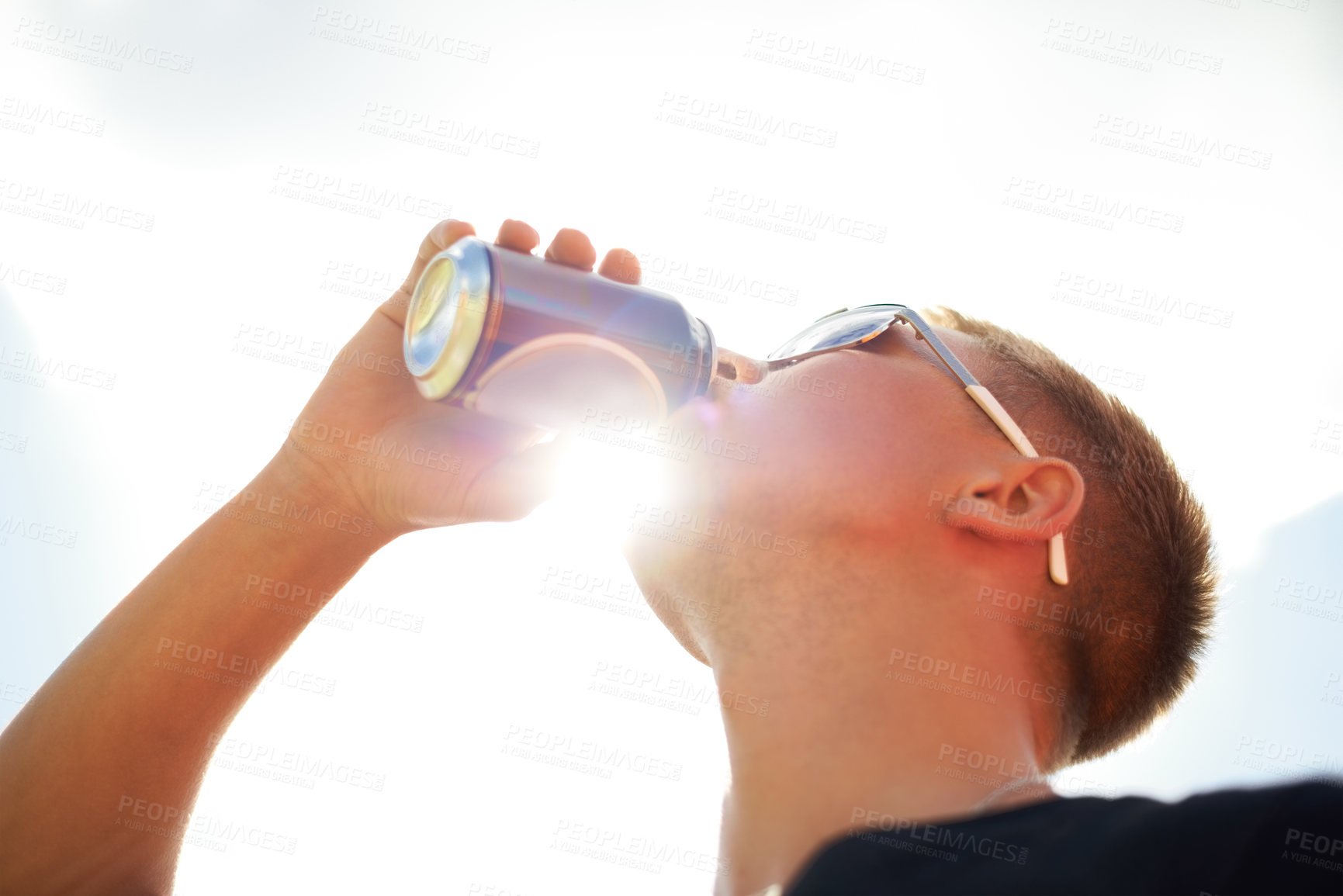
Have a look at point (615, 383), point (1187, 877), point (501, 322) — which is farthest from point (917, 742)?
point (501, 322)

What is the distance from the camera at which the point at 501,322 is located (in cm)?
141

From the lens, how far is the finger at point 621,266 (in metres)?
1.72

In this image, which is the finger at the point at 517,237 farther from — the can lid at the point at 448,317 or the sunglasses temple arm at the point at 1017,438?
the sunglasses temple arm at the point at 1017,438

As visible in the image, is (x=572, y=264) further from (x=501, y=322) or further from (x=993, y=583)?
(x=993, y=583)

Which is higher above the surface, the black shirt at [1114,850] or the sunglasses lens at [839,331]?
the sunglasses lens at [839,331]

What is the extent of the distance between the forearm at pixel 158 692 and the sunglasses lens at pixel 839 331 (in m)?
1.16

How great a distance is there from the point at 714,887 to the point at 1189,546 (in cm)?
138

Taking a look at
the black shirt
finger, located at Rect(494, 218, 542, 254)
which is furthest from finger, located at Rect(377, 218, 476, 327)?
the black shirt

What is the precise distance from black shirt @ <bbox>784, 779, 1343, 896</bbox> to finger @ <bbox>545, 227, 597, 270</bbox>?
3.89 feet

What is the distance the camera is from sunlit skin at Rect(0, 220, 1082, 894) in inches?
57.8

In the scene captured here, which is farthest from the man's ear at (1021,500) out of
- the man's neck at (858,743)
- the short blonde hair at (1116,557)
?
the man's neck at (858,743)

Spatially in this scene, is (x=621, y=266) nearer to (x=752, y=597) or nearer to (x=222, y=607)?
(x=752, y=597)

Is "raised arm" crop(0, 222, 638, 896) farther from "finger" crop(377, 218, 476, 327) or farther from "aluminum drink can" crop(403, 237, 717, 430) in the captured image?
"aluminum drink can" crop(403, 237, 717, 430)

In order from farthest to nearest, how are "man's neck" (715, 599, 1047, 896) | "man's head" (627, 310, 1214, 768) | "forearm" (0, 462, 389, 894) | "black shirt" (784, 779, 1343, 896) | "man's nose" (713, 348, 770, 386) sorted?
"man's nose" (713, 348, 770, 386)
"forearm" (0, 462, 389, 894)
"man's head" (627, 310, 1214, 768)
"man's neck" (715, 599, 1047, 896)
"black shirt" (784, 779, 1343, 896)
